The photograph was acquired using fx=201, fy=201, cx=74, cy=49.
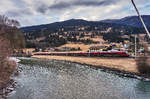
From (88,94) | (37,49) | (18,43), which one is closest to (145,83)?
(88,94)

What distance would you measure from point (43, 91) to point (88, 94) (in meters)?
6.12

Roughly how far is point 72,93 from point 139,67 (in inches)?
855

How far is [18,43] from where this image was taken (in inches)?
3014

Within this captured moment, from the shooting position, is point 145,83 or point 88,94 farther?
point 145,83

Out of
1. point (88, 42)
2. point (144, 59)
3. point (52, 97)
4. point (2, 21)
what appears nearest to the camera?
point (52, 97)

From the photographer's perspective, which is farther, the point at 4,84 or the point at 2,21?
the point at 2,21

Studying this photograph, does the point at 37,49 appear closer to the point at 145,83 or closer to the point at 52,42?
Result: the point at 52,42

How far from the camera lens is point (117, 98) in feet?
79.3

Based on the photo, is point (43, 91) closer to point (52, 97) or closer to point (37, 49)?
point (52, 97)

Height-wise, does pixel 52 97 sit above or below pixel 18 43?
below

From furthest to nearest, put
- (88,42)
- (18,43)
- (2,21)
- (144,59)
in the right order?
(88,42) < (18,43) < (2,21) < (144,59)

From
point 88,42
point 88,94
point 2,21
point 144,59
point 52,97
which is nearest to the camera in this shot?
point 52,97

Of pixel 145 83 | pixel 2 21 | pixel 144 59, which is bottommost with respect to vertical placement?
pixel 145 83

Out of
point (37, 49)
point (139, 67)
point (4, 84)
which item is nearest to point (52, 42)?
point (37, 49)
